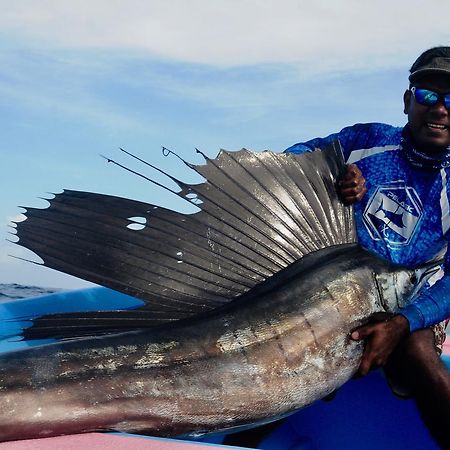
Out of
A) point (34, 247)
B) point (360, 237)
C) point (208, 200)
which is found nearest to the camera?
point (34, 247)

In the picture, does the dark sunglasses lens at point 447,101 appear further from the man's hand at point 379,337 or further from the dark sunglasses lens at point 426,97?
the man's hand at point 379,337

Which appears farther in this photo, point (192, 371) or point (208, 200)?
point (208, 200)

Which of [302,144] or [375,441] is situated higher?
[302,144]

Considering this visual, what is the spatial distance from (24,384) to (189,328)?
0.58 meters

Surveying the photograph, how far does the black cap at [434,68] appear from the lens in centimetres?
297

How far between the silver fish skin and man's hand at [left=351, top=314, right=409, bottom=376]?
0.04 meters

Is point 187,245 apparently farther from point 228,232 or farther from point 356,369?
point 356,369

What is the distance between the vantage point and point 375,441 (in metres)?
3.19

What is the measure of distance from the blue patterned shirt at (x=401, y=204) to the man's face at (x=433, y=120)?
6cm

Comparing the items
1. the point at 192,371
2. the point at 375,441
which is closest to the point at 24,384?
the point at 192,371

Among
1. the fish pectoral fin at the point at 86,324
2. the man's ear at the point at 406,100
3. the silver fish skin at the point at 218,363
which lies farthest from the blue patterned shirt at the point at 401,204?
the fish pectoral fin at the point at 86,324

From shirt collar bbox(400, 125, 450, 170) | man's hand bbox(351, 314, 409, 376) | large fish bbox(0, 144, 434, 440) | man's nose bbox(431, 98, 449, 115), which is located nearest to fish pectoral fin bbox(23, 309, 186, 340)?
large fish bbox(0, 144, 434, 440)

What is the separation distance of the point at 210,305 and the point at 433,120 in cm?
125

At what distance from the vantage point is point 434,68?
2977mm
